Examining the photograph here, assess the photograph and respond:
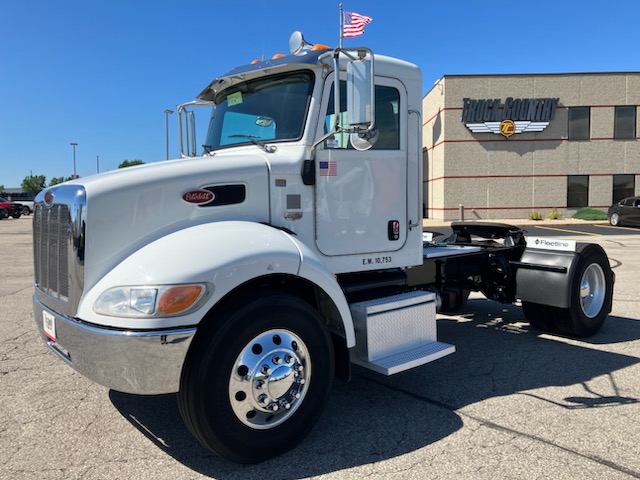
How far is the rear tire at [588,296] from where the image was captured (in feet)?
18.1

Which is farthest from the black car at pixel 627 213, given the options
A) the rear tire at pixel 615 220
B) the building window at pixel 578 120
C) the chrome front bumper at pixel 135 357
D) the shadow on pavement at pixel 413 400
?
the chrome front bumper at pixel 135 357

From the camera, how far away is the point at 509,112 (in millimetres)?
26953

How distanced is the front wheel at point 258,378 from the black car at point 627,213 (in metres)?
23.6

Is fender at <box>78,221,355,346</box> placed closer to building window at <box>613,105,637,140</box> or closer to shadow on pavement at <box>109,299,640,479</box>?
shadow on pavement at <box>109,299,640,479</box>

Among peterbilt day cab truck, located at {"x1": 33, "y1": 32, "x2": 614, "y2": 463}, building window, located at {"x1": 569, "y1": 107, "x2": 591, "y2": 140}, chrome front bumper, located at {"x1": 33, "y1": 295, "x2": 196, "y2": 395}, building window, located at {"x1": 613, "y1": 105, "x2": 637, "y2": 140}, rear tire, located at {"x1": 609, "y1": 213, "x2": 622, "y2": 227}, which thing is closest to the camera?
chrome front bumper, located at {"x1": 33, "y1": 295, "x2": 196, "y2": 395}

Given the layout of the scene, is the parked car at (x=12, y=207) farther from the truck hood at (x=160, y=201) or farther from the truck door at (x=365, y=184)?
the truck door at (x=365, y=184)

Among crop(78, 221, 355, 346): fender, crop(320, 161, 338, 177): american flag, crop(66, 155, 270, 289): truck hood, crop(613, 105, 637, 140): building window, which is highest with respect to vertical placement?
crop(613, 105, 637, 140): building window

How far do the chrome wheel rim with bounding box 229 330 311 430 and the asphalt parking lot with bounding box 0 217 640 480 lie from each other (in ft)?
0.95

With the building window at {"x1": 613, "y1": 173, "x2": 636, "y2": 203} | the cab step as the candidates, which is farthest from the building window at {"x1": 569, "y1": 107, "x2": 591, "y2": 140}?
the cab step

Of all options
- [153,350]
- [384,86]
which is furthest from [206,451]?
[384,86]

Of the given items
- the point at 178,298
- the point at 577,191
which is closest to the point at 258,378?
the point at 178,298

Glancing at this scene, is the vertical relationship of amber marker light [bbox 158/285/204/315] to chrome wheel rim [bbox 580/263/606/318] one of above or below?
above

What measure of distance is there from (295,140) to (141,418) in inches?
90.2

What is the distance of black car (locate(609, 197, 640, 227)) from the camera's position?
73.9 ft
